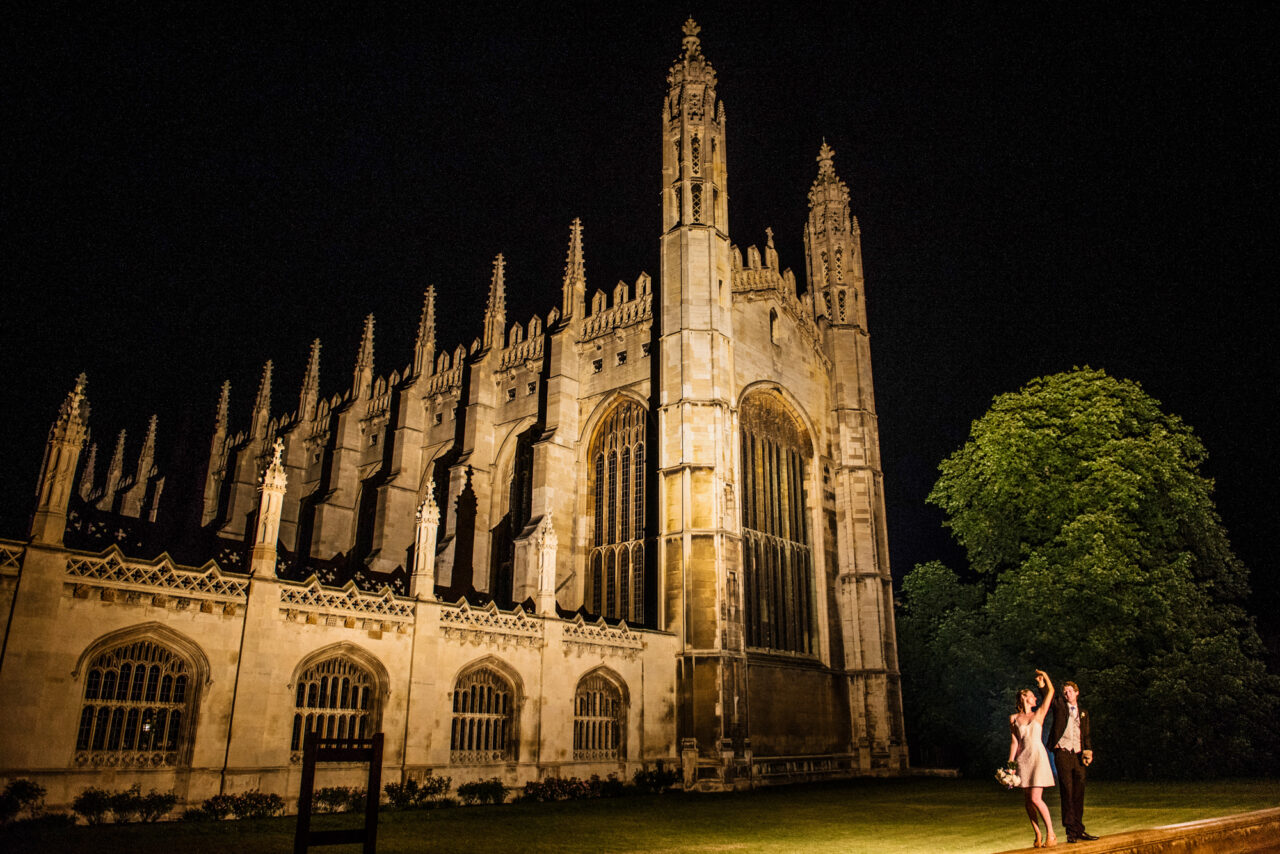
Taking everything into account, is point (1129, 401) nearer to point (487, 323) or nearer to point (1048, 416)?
point (1048, 416)

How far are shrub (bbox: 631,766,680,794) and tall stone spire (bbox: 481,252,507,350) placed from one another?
1728cm

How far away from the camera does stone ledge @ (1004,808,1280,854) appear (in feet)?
25.4

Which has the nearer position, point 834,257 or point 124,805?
point 124,805

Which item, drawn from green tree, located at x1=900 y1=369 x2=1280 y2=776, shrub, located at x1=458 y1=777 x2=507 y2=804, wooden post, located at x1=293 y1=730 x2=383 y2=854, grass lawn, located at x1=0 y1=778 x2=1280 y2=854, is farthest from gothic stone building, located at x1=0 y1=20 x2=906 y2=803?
wooden post, located at x1=293 y1=730 x2=383 y2=854

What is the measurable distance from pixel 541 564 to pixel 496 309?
1543 cm

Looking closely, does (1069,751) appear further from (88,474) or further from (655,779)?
(88,474)

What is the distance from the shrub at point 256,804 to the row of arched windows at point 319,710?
1.02 metres

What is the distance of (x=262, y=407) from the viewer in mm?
42562

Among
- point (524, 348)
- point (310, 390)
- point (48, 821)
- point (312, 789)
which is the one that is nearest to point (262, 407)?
point (310, 390)

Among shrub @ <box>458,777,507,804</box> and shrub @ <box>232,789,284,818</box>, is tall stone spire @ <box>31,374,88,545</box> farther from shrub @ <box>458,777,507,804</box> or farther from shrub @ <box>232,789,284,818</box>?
shrub @ <box>458,777,507,804</box>

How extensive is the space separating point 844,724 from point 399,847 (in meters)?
22.4

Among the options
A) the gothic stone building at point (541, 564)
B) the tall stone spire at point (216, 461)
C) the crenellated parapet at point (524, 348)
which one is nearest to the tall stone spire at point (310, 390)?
the gothic stone building at point (541, 564)

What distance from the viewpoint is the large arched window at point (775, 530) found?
28.3 meters

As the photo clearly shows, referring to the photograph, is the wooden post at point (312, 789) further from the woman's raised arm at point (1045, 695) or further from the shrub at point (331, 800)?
the shrub at point (331, 800)
